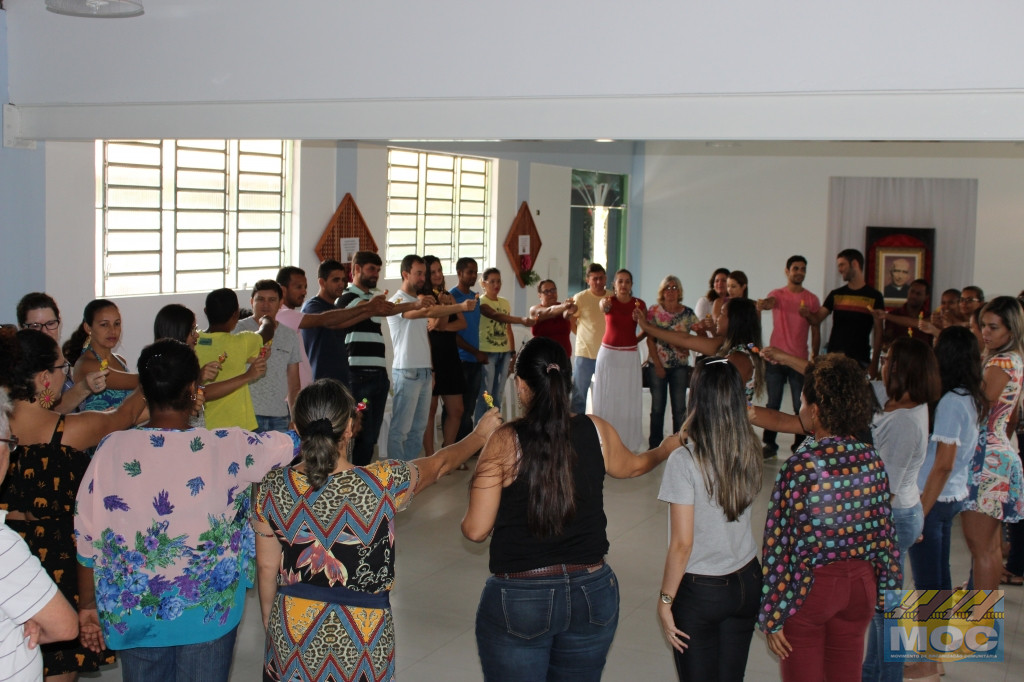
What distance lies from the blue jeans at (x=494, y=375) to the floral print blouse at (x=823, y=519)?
5.13 m

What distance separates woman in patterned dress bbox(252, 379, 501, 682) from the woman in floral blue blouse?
162 millimetres

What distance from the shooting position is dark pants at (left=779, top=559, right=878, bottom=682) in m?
2.99

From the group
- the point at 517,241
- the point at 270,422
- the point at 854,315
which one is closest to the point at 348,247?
the point at 517,241

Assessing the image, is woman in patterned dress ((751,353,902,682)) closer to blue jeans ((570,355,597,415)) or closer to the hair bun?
the hair bun

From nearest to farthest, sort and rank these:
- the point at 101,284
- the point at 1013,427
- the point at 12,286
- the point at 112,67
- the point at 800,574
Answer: the point at 800,574 < the point at 1013,427 < the point at 112,67 < the point at 12,286 < the point at 101,284

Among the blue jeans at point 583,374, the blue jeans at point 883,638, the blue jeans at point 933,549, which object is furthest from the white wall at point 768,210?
the blue jeans at point 883,638

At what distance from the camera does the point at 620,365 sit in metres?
8.09

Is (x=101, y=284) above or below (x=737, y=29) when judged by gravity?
below

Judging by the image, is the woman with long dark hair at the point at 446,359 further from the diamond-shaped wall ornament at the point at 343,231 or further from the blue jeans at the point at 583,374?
the diamond-shaped wall ornament at the point at 343,231

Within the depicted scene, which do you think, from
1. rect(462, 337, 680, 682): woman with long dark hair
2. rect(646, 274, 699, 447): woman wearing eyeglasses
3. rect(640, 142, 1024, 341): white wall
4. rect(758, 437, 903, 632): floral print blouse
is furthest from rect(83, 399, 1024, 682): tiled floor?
rect(640, 142, 1024, 341): white wall

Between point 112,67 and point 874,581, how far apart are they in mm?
4327

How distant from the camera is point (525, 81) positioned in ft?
14.0

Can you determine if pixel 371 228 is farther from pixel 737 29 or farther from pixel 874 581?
pixel 874 581

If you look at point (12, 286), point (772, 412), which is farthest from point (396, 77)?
point (12, 286)
